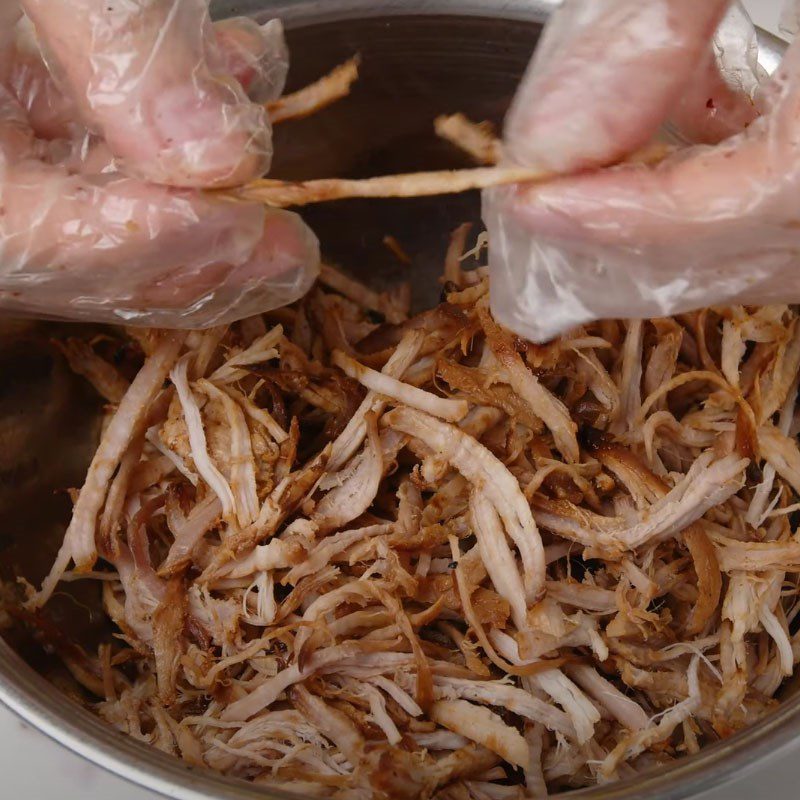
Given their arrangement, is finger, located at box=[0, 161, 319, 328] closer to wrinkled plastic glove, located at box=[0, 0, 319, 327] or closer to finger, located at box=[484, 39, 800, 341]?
wrinkled plastic glove, located at box=[0, 0, 319, 327]

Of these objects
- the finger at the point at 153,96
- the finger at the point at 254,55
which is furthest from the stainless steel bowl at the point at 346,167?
the finger at the point at 153,96

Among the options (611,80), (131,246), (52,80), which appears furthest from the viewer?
(52,80)

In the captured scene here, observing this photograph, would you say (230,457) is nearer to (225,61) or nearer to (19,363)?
(19,363)

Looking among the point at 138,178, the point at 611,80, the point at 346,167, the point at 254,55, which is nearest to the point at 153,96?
the point at 138,178

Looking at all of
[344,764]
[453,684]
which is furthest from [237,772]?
[453,684]

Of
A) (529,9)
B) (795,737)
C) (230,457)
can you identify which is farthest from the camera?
(529,9)

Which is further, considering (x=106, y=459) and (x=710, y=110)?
(x=106, y=459)

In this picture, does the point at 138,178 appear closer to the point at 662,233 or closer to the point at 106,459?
the point at 106,459
